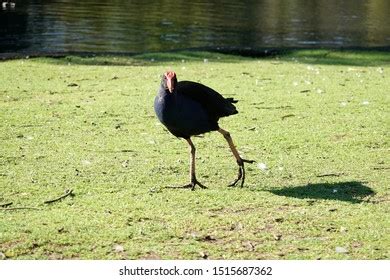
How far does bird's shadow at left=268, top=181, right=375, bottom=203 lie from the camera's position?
23.7ft

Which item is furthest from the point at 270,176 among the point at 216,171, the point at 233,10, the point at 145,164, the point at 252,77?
the point at 233,10

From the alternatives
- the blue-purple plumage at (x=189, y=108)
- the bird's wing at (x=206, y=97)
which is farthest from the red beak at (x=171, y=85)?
the bird's wing at (x=206, y=97)

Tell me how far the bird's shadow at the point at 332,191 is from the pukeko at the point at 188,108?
0.55 m

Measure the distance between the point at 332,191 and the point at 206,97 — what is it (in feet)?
5.47

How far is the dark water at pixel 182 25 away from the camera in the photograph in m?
26.0

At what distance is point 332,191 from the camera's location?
743 cm

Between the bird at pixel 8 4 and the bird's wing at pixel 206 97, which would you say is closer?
the bird's wing at pixel 206 97

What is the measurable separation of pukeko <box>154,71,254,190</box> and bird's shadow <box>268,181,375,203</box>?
555mm

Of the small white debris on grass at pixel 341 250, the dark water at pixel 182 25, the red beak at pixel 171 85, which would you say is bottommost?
the dark water at pixel 182 25

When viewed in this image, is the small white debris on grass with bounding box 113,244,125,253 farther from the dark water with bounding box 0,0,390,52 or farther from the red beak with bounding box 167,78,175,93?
the dark water with bounding box 0,0,390,52

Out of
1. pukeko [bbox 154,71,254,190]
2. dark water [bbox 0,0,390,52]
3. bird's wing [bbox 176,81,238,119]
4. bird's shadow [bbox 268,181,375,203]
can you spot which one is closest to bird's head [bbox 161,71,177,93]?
pukeko [bbox 154,71,254,190]

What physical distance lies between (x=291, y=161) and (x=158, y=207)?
8.24ft

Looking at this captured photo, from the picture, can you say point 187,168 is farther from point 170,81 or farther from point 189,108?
point 170,81

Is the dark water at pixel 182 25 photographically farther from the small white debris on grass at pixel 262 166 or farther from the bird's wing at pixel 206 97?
the bird's wing at pixel 206 97
